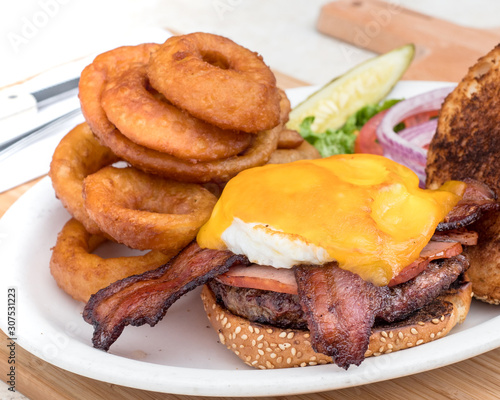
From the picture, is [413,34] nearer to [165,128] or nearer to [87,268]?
[165,128]

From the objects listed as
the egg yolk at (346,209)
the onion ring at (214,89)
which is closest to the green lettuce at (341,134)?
the onion ring at (214,89)

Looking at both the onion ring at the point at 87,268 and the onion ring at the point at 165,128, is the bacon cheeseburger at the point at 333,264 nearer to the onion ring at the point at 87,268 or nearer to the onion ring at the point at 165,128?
the onion ring at the point at 165,128

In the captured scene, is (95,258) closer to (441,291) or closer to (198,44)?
(198,44)

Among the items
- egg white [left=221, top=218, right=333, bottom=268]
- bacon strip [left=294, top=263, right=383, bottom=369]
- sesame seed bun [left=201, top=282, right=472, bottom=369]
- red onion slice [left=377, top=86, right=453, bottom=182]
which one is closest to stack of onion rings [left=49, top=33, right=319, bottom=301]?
egg white [left=221, top=218, right=333, bottom=268]

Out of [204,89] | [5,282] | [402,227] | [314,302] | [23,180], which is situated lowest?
[23,180]

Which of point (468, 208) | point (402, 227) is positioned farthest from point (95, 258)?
point (468, 208)

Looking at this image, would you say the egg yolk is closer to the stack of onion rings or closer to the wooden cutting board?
the stack of onion rings

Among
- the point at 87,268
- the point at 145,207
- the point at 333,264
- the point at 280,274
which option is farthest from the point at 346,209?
the point at 87,268
